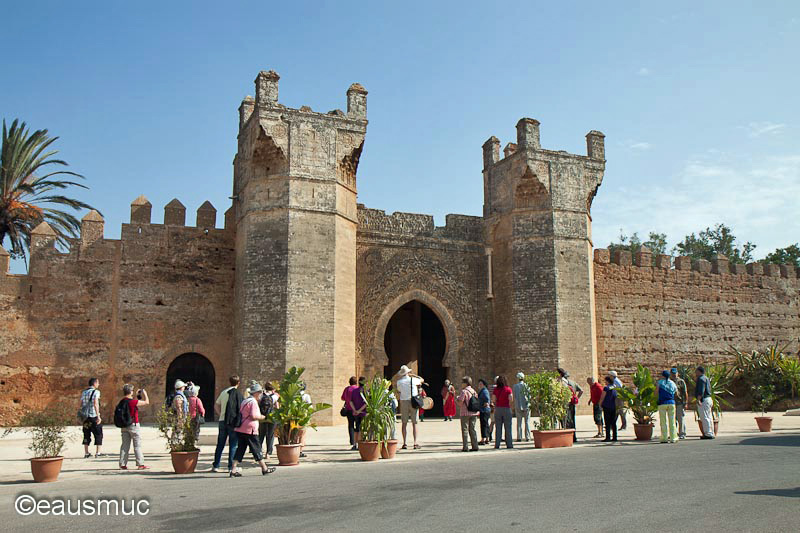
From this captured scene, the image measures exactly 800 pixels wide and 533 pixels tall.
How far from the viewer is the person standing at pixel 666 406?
1252 cm

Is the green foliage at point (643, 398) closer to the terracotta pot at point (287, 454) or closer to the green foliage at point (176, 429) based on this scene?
the terracotta pot at point (287, 454)

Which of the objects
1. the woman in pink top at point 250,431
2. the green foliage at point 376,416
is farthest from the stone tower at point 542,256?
the woman in pink top at point 250,431

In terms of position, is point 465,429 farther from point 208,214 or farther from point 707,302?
point 707,302

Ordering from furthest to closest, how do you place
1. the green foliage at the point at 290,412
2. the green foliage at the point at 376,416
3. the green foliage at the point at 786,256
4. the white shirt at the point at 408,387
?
1. the green foliage at the point at 786,256
2. the white shirt at the point at 408,387
3. the green foliage at the point at 376,416
4. the green foliage at the point at 290,412

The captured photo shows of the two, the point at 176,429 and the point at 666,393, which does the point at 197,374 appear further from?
the point at 666,393

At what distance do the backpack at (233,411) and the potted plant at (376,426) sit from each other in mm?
2155

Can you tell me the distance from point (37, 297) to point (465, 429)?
12.7m

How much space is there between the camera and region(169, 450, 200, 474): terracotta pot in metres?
9.47

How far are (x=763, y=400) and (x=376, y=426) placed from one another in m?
11.3

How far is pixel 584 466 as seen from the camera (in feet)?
30.7

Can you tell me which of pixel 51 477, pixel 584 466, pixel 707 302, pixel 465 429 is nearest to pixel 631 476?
pixel 584 466

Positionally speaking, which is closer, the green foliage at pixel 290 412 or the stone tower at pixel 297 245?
the green foliage at pixel 290 412

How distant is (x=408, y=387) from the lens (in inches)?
477

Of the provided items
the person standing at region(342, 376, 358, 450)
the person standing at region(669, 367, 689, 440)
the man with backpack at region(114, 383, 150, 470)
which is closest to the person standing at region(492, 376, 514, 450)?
the person standing at region(342, 376, 358, 450)
